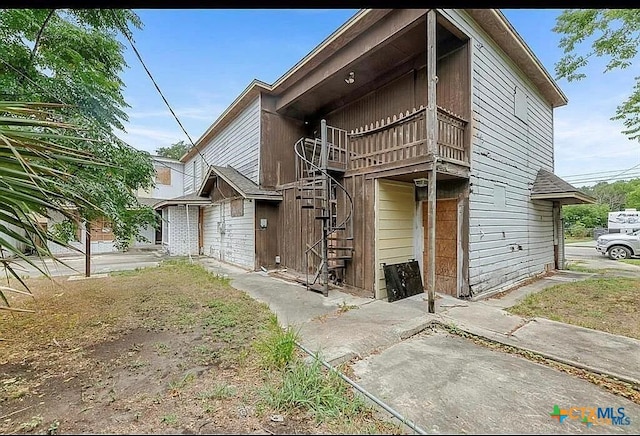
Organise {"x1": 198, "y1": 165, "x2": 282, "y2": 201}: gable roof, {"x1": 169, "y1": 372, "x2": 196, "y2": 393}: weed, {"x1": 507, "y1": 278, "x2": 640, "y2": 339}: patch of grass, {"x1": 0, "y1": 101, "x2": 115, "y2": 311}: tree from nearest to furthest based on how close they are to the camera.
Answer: {"x1": 0, "y1": 101, "x2": 115, "y2": 311}: tree, {"x1": 169, "y1": 372, "x2": 196, "y2": 393}: weed, {"x1": 507, "y1": 278, "x2": 640, "y2": 339}: patch of grass, {"x1": 198, "y1": 165, "x2": 282, "y2": 201}: gable roof

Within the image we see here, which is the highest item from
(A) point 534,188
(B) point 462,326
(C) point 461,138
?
(C) point 461,138

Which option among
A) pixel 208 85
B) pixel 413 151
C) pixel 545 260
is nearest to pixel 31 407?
pixel 208 85

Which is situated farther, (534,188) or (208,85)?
(534,188)

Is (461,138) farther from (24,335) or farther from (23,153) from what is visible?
(24,335)

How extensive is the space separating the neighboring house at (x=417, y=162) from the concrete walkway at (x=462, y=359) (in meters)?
1.00

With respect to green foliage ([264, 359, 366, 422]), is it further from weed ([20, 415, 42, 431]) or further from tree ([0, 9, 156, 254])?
tree ([0, 9, 156, 254])

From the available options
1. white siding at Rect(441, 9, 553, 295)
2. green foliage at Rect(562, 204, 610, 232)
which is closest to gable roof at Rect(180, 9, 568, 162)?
white siding at Rect(441, 9, 553, 295)

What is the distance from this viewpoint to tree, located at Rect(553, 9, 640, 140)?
1.75 metres

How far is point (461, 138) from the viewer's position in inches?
213

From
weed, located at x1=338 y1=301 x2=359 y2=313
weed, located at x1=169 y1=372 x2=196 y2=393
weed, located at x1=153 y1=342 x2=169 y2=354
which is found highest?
weed, located at x1=169 y1=372 x2=196 y2=393

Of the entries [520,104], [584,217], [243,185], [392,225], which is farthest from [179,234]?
[584,217]

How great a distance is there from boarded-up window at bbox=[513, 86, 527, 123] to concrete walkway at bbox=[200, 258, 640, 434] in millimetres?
4845

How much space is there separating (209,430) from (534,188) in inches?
359

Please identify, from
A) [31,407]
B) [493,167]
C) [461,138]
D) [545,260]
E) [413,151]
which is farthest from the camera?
[545,260]
